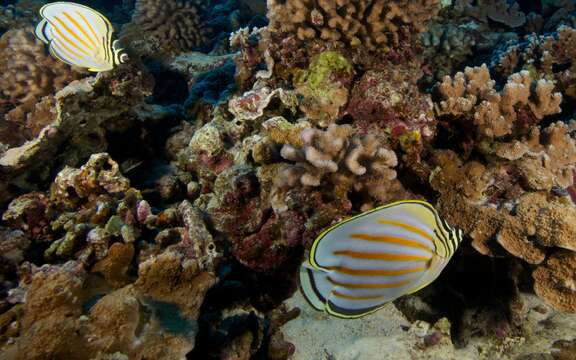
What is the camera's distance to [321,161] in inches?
104

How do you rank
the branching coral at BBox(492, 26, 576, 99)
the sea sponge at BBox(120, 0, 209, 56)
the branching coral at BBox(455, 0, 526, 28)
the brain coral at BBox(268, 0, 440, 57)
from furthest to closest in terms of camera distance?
the sea sponge at BBox(120, 0, 209, 56), the branching coral at BBox(455, 0, 526, 28), the branching coral at BBox(492, 26, 576, 99), the brain coral at BBox(268, 0, 440, 57)

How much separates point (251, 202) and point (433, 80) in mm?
4030

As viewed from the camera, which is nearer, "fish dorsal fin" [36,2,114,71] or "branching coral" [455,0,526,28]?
"fish dorsal fin" [36,2,114,71]

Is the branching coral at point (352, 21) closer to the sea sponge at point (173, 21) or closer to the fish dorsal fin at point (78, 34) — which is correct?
the fish dorsal fin at point (78, 34)

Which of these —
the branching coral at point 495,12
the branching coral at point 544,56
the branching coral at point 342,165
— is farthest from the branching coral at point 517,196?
the branching coral at point 495,12

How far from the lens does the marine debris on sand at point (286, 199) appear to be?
8.68ft

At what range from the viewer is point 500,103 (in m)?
3.21

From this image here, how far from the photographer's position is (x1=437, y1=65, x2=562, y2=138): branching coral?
308cm

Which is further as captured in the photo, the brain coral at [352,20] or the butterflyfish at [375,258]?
the brain coral at [352,20]

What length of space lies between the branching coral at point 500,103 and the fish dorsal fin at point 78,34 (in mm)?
2866

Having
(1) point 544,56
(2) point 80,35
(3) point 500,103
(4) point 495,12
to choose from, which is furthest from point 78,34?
(4) point 495,12

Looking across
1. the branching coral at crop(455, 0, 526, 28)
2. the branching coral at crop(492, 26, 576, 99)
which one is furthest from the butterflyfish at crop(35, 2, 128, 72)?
the branching coral at crop(455, 0, 526, 28)

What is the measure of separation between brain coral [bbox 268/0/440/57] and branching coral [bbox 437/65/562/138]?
0.87 meters

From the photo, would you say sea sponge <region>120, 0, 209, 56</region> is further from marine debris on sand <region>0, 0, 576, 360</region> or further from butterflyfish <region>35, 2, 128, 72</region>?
butterflyfish <region>35, 2, 128, 72</region>
